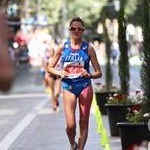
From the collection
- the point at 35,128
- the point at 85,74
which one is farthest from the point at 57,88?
the point at 85,74

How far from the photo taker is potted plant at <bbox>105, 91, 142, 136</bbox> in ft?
37.4

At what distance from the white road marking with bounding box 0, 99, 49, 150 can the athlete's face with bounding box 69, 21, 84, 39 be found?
2.52m

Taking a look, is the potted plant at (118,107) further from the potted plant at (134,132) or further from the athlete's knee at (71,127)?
the potted plant at (134,132)

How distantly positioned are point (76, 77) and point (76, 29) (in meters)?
0.60

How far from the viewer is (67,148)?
10305 millimetres

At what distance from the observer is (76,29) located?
345 inches

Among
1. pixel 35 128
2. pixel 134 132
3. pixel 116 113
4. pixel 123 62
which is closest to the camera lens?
pixel 134 132

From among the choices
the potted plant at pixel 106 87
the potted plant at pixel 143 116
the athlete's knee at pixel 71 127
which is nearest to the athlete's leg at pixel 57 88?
the potted plant at pixel 106 87

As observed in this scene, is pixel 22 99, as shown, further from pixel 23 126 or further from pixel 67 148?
pixel 67 148

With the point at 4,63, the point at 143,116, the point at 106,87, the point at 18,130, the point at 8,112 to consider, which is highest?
the point at 4,63

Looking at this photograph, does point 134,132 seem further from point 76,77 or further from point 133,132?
point 76,77

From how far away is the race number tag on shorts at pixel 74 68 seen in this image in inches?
342

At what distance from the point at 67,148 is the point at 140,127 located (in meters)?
2.26

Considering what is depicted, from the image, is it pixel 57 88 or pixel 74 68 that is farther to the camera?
pixel 57 88
